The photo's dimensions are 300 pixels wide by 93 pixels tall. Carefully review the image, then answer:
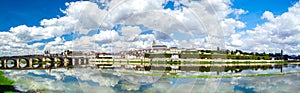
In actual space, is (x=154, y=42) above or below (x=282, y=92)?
above

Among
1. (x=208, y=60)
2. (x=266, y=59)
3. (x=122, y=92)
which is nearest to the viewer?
(x=122, y=92)

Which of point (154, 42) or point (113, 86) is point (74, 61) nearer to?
point (113, 86)

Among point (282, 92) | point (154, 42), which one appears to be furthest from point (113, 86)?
point (282, 92)

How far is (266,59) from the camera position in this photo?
9644cm

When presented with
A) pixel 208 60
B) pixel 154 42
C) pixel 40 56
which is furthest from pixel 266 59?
pixel 154 42

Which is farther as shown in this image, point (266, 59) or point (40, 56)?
point (266, 59)

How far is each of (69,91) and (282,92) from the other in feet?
35.6

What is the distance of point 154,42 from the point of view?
36.8ft

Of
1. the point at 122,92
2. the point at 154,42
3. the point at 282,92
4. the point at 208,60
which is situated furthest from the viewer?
the point at 208,60

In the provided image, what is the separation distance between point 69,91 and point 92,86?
1.44 m

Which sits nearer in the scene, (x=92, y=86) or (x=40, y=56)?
(x=92, y=86)

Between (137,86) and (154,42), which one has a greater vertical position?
(154,42)

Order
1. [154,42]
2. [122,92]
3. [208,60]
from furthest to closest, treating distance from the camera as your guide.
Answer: [208,60]
[122,92]
[154,42]

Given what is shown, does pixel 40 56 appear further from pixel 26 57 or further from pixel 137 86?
pixel 137 86
